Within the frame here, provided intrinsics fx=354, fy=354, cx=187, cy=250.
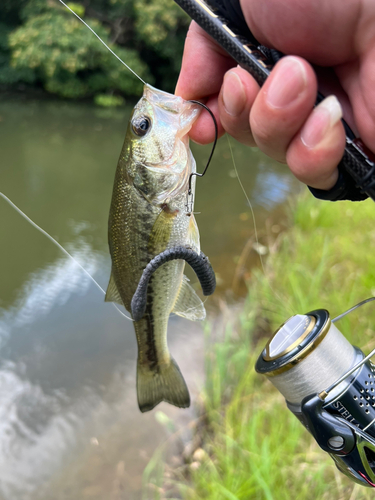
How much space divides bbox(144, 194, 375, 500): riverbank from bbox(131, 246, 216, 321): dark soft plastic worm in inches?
52.7

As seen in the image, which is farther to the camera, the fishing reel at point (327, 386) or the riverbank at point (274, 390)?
the riverbank at point (274, 390)

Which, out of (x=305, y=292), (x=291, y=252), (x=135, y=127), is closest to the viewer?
(x=135, y=127)

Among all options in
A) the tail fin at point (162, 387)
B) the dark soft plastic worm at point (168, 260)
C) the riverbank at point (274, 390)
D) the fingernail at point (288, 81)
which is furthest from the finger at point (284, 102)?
the riverbank at point (274, 390)

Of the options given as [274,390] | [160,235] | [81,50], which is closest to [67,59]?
[81,50]

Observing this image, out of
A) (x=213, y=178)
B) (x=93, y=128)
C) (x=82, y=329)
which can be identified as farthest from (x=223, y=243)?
(x=93, y=128)

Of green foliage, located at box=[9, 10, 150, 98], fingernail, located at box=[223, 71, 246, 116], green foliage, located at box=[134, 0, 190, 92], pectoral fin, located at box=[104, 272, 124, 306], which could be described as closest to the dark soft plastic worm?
pectoral fin, located at box=[104, 272, 124, 306]

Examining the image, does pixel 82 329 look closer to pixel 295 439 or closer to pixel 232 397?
pixel 232 397

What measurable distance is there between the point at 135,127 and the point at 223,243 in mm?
3266

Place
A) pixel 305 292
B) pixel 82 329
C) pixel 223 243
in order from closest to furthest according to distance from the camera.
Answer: pixel 305 292, pixel 82 329, pixel 223 243

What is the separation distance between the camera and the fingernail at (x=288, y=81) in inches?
33.6

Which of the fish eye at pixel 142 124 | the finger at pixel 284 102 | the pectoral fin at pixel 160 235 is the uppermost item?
the finger at pixel 284 102

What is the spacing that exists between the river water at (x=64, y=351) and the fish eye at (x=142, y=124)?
696mm

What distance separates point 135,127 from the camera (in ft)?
4.04

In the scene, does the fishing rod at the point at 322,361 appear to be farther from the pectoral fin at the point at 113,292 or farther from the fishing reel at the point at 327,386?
the pectoral fin at the point at 113,292
